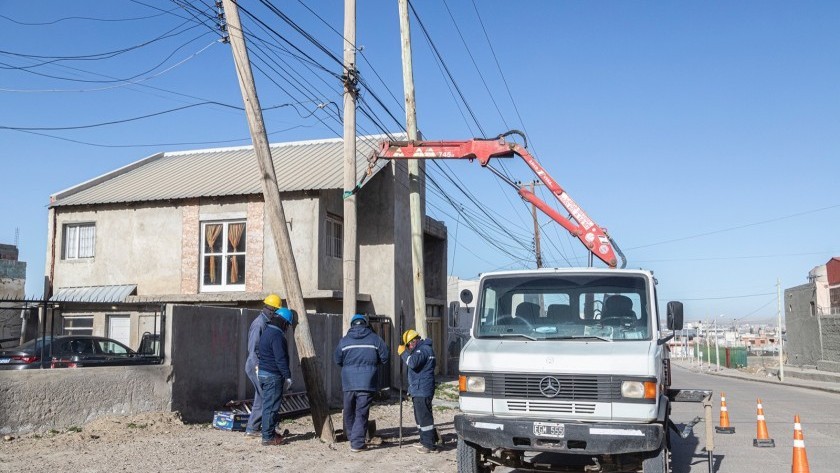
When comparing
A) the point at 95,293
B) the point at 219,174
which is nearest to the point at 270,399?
the point at 95,293

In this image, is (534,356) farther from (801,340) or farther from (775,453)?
(801,340)

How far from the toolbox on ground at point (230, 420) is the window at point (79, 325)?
1117cm

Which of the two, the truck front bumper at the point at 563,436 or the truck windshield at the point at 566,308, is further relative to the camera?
the truck windshield at the point at 566,308

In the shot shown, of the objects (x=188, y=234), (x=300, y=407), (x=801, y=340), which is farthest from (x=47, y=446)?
(x=801, y=340)

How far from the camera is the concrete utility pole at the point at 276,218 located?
1124cm

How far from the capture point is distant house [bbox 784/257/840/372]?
40938 millimetres

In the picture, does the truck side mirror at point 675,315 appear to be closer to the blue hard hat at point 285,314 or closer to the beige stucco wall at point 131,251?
the blue hard hat at point 285,314

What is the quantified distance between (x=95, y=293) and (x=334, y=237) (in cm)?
705

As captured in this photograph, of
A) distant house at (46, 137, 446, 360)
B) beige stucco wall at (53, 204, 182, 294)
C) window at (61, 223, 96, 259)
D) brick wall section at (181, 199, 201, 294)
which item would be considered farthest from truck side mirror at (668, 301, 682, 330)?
window at (61, 223, 96, 259)


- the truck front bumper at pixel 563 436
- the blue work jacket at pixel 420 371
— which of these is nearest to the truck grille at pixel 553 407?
the truck front bumper at pixel 563 436

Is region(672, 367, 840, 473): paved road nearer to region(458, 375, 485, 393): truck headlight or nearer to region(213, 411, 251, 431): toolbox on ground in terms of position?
region(458, 375, 485, 393): truck headlight

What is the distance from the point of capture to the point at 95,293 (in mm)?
22969

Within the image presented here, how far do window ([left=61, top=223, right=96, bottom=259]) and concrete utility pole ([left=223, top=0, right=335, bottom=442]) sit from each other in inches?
564

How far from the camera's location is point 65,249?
23938mm
